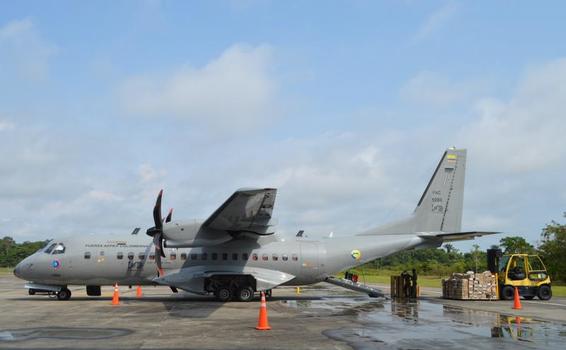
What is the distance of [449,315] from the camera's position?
1753 centimetres

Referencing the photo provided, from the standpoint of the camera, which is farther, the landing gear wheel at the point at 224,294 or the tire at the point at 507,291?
the tire at the point at 507,291

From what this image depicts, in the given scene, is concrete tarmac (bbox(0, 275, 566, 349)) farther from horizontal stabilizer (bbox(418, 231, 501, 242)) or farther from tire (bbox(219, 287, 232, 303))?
horizontal stabilizer (bbox(418, 231, 501, 242))

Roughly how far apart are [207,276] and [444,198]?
12157 mm

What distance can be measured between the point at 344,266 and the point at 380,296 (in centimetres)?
268

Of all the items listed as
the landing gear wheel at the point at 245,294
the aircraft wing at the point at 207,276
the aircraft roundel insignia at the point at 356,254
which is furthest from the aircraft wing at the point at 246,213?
the aircraft roundel insignia at the point at 356,254

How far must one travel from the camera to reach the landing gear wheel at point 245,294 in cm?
2345

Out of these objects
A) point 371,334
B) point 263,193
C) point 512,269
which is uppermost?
point 263,193

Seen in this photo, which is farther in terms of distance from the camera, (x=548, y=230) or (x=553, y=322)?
(x=548, y=230)

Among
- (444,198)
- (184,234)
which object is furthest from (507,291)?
(184,234)

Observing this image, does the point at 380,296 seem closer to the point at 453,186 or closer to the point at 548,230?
the point at 453,186

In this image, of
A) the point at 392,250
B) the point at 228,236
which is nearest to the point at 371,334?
the point at 228,236

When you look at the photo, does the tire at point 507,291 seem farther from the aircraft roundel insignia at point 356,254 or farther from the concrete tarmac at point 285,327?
the aircraft roundel insignia at point 356,254

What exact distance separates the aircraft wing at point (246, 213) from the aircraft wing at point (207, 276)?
205 cm

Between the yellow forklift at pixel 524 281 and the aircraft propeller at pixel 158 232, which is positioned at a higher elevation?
the aircraft propeller at pixel 158 232
